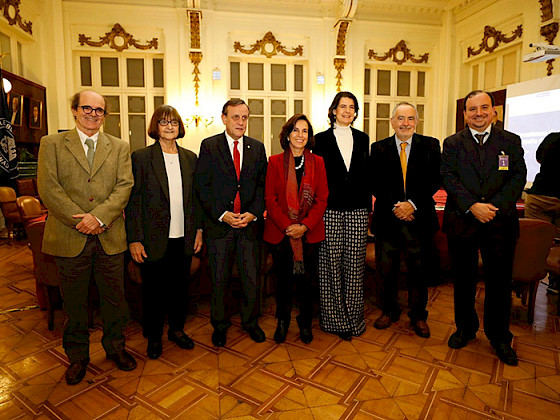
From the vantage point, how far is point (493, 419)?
183 cm

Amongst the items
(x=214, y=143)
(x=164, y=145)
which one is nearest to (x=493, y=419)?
(x=214, y=143)

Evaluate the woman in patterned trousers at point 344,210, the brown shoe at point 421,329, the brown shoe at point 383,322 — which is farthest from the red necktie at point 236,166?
the brown shoe at point 421,329

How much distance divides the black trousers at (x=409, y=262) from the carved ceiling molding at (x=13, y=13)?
257 inches

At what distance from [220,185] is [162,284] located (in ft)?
2.35

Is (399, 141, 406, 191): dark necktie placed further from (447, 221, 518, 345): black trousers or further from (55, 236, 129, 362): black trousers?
(55, 236, 129, 362): black trousers

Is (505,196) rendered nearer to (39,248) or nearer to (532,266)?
(532,266)

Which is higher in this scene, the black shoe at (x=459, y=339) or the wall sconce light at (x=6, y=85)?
the wall sconce light at (x=6, y=85)

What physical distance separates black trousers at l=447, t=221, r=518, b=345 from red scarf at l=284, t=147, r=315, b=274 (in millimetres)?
957

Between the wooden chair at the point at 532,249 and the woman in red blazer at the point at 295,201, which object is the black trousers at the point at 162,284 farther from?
the wooden chair at the point at 532,249

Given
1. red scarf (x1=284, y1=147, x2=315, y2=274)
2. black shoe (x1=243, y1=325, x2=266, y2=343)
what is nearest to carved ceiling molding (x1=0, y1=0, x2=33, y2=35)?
red scarf (x1=284, y1=147, x2=315, y2=274)

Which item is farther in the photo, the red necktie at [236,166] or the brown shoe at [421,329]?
the brown shoe at [421,329]

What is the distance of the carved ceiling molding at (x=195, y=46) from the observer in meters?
6.84

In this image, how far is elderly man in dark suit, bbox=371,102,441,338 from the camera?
2.58 metres

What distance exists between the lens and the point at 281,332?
2.64 meters
